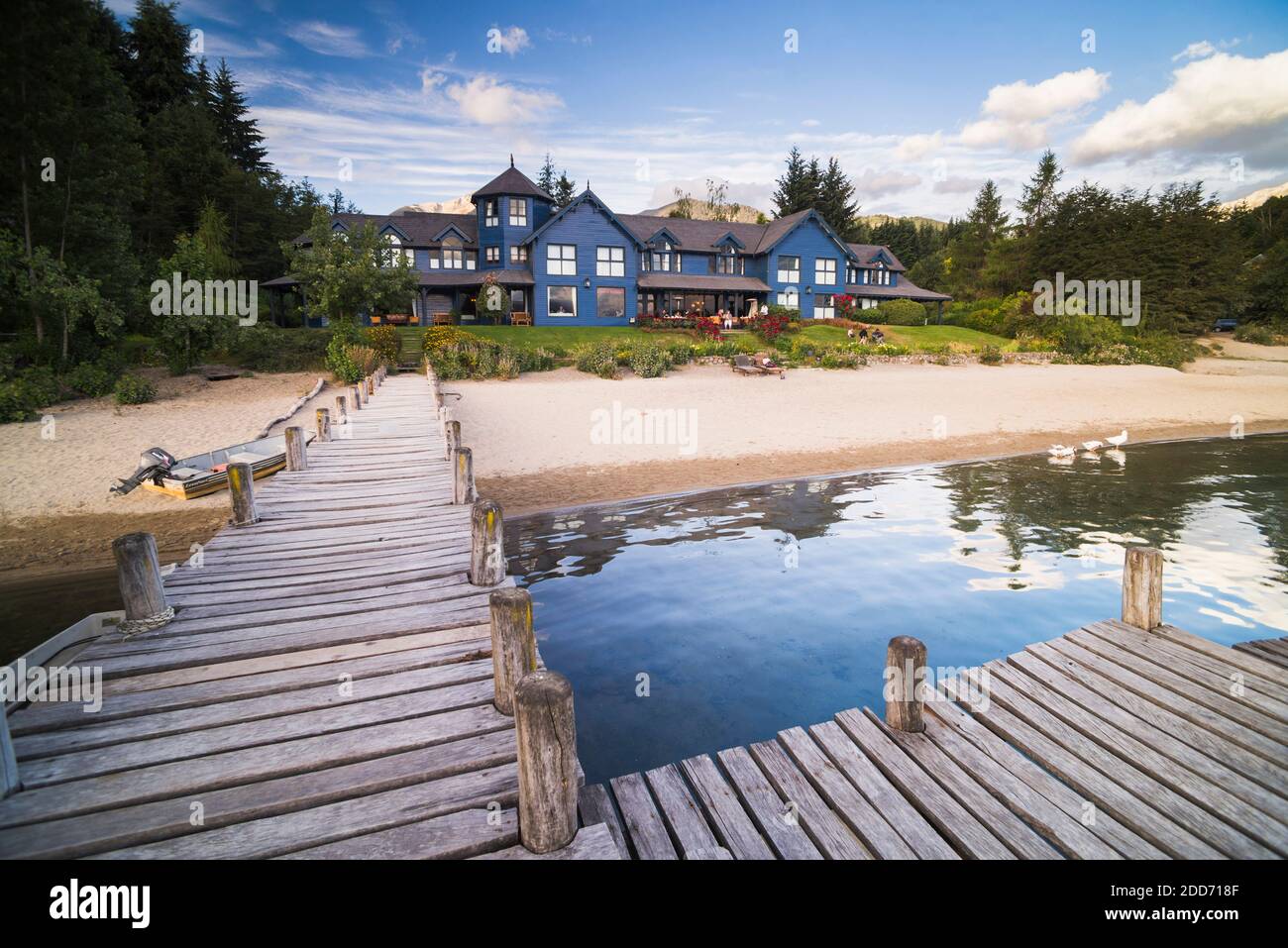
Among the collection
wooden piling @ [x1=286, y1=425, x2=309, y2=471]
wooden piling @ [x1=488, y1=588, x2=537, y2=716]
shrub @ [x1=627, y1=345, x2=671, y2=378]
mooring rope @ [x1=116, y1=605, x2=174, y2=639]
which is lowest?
mooring rope @ [x1=116, y1=605, x2=174, y2=639]

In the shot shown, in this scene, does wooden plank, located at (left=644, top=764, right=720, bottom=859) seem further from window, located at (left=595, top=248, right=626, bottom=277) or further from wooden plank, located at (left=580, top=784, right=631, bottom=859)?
window, located at (left=595, top=248, right=626, bottom=277)

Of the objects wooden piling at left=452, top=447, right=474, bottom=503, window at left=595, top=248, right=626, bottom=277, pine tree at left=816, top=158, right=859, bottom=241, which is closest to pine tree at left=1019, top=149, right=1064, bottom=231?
pine tree at left=816, top=158, right=859, bottom=241

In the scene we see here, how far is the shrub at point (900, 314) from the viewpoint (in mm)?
53031

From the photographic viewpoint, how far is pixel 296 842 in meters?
3.31

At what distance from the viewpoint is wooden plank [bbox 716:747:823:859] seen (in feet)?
13.0

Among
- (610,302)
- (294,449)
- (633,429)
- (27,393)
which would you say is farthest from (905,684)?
(610,302)

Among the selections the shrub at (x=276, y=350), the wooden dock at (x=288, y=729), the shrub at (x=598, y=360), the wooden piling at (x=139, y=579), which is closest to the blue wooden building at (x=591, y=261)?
the shrub at (x=276, y=350)

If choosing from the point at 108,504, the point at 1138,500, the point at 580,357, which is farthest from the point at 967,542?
the point at 580,357

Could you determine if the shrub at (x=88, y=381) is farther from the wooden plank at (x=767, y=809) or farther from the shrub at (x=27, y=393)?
the wooden plank at (x=767, y=809)

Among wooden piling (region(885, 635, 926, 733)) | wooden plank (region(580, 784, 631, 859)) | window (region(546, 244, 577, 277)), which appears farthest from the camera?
window (region(546, 244, 577, 277))

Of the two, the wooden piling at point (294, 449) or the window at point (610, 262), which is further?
the window at point (610, 262)

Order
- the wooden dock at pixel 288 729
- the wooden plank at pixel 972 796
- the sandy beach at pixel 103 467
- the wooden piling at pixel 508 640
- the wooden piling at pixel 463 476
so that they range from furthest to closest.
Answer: the sandy beach at pixel 103 467, the wooden piling at pixel 463 476, the wooden piling at pixel 508 640, the wooden plank at pixel 972 796, the wooden dock at pixel 288 729

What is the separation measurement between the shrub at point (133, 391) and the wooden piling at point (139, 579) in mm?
22575

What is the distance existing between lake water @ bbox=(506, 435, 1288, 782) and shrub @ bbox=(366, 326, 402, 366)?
837 inches
